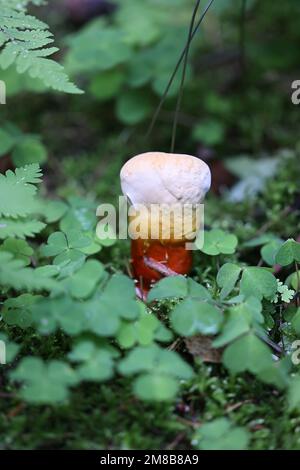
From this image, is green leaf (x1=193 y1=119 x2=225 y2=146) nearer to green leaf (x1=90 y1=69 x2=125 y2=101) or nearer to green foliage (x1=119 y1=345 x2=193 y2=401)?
green leaf (x1=90 y1=69 x2=125 y2=101)

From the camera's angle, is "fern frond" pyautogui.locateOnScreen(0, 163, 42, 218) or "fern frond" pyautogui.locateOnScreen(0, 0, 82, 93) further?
"fern frond" pyautogui.locateOnScreen(0, 0, 82, 93)

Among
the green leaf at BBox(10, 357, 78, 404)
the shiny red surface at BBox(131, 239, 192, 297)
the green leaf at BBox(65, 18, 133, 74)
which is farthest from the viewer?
the green leaf at BBox(65, 18, 133, 74)

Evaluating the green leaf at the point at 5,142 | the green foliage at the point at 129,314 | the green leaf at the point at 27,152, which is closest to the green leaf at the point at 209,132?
the green foliage at the point at 129,314

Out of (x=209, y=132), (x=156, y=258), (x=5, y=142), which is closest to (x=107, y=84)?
(x=209, y=132)

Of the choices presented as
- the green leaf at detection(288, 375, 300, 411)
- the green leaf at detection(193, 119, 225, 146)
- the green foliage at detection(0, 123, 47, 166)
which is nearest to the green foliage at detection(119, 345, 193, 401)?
the green leaf at detection(288, 375, 300, 411)

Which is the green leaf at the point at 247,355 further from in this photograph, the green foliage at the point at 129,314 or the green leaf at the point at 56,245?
the green leaf at the point at 56,245

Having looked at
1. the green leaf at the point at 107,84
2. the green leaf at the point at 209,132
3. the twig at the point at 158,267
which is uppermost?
the green leaf at the point at 107,84
